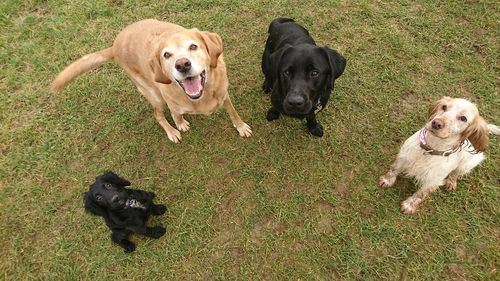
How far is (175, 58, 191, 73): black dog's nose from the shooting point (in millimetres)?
3018

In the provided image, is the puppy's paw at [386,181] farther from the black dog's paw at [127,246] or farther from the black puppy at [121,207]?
the black dog's paw at [127,246]

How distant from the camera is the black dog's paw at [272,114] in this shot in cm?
437

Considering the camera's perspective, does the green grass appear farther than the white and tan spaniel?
Yes

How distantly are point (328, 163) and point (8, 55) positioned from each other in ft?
16.8

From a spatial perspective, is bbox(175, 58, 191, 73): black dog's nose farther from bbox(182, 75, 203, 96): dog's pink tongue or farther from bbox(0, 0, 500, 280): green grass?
bbox(0, 0, 500, 280): green grass

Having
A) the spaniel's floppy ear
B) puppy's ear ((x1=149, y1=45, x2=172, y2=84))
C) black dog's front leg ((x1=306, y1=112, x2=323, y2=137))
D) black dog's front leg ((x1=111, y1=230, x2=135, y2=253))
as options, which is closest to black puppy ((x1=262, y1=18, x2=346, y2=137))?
black dog's front leg ((x1=306, y1=112, x2=323, y2=137))

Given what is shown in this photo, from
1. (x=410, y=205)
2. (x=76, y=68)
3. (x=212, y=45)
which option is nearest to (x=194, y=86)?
(x=212, y=45)

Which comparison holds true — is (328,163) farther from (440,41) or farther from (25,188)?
(25,188)

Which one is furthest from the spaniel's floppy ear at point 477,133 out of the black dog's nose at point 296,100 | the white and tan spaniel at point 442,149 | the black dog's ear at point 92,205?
the black dog's ear at point 92,205

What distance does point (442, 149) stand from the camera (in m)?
3.18

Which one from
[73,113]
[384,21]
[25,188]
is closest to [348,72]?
[384,21]

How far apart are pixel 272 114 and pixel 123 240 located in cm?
228

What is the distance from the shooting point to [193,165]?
4.31 meters

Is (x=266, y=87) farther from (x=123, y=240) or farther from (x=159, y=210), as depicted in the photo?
(x=123, y=240)
